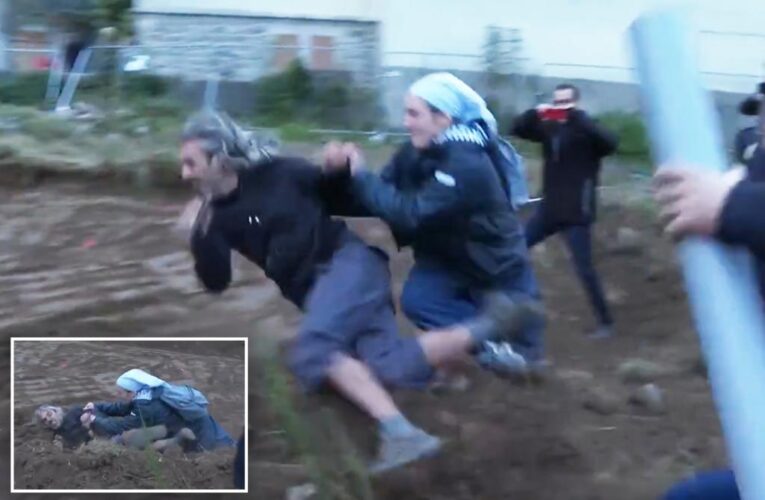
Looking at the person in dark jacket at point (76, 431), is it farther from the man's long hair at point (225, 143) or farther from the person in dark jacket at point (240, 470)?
the man's long hair at point (225, 143)

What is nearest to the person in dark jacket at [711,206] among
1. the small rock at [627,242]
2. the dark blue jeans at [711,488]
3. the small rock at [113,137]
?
the dark blue jeans at [711,488]

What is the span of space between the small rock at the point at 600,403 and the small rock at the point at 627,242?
2624mm

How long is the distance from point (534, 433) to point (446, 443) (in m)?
0.42

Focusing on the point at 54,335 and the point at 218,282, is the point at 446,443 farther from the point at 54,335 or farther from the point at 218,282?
the point at 54,335

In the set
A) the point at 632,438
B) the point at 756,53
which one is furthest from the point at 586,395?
the point at 756,53

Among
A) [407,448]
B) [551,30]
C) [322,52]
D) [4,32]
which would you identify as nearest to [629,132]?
[551,30]

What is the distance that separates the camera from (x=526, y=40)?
14328 millimetres

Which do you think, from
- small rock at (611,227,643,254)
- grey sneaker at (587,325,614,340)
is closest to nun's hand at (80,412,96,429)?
grey sneaker at (587,325,614,340)

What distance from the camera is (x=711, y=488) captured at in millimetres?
3127

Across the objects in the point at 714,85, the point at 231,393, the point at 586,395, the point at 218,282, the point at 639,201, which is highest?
the point at 218,282

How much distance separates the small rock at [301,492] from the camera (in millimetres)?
5488

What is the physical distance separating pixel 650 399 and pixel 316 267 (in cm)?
216

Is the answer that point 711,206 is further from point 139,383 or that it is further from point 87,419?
point 87,419

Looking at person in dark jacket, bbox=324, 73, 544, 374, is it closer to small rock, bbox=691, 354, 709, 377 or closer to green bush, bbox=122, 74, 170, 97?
small rock, bbox=691, 354, 709, 377
